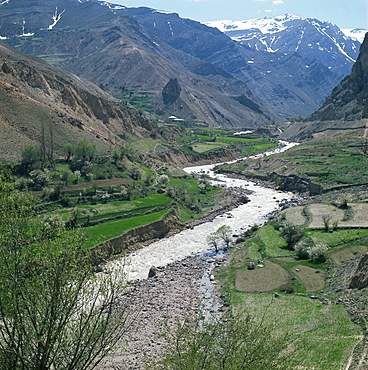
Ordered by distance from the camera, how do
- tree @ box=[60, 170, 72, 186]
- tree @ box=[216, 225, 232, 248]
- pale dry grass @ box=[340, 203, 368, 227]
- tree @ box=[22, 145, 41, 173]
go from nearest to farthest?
pale dry grass @ box=[340, 203, 368, 227]
tree @ box=[216, 225, 232, 248]
tree @ box=[22, 145, 41, 173]
tree @ box=[60, 170, 72, 186]

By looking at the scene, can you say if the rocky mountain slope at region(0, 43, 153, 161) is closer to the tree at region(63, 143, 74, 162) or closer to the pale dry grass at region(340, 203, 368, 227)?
the tree at region(63, 143, 74, 162)

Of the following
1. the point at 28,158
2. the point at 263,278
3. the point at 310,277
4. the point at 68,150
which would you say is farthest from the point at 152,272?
the point at 68,150

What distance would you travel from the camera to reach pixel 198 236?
261 feet

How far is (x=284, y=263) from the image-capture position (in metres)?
57.0

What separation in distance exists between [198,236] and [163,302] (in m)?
32.8

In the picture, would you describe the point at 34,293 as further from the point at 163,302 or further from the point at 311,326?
the point at 163,302

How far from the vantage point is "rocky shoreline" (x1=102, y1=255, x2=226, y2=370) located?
1389 inches

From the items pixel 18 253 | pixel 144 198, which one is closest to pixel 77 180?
pixel 144 198

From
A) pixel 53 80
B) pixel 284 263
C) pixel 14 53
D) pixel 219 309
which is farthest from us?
pixel 14 53

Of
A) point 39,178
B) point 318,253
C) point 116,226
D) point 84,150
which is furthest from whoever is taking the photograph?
point 84,150

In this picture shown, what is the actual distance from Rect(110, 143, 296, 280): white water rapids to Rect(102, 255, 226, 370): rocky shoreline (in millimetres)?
3269

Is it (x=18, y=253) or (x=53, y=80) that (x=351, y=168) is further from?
(x=18, y=253)

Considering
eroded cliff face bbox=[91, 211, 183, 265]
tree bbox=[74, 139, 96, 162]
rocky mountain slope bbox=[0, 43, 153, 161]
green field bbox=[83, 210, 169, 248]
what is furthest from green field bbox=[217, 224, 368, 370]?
rocky mountain slope bbox=[0, 43, 153, 161]

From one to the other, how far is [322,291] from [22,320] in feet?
119
